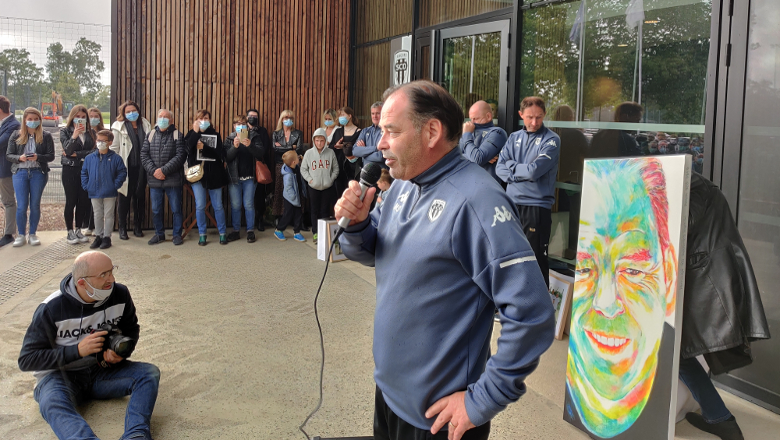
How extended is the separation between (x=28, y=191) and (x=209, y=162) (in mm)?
2193

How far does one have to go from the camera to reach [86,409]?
11.0ft

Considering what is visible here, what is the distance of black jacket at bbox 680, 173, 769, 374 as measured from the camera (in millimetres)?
2861

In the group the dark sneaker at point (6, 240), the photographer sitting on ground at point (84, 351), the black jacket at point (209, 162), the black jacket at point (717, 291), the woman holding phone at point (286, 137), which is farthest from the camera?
the woman holding phone at point (286, 137)

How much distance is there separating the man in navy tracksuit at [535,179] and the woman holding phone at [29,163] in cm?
576

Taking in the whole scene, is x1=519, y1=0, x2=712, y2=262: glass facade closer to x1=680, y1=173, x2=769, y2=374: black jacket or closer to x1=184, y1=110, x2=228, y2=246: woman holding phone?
x1=680, y1=173, x2=769, y2=374: black jacket

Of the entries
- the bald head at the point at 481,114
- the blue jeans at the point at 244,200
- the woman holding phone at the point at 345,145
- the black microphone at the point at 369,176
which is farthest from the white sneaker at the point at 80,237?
the black microphone at the point at 369,176

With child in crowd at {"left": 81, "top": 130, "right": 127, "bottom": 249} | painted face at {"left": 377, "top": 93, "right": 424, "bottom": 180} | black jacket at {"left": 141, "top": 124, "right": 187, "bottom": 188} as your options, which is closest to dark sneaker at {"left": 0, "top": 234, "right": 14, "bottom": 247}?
child in crowd at {"left": 81, "top": 130, "right": 127, "bottom": 249}

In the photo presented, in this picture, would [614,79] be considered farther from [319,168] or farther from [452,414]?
[319,168]

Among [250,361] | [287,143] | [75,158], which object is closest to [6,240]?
[75,158]

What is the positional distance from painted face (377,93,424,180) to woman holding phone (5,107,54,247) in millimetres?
7041

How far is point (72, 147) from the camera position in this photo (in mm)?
7574

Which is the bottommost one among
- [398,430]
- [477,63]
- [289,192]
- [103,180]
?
[398,430]

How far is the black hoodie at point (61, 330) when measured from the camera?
3109mm

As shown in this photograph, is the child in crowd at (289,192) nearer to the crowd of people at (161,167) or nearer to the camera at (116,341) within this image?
the crowd of people at (161,167)
